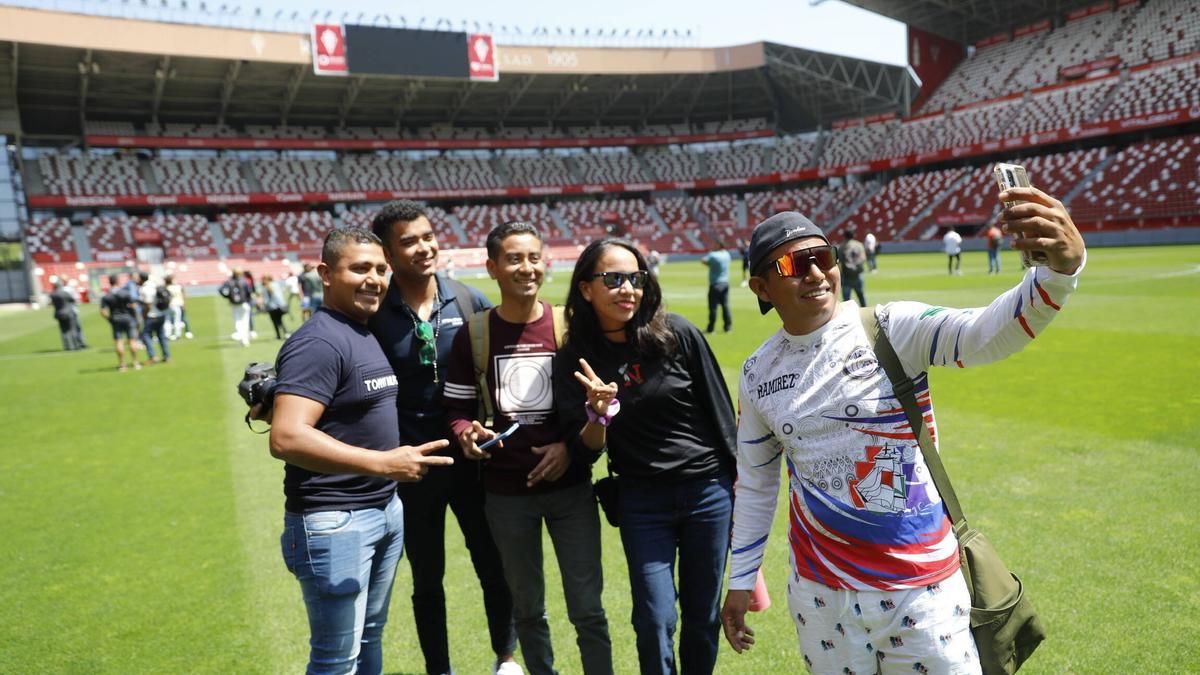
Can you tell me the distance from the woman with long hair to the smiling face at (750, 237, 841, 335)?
0.60m

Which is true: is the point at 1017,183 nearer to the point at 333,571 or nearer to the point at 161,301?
the point at 333,571

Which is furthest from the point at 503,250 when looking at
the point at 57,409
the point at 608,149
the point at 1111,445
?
the point at 608,149

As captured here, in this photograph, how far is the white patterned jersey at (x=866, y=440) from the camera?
1.97m

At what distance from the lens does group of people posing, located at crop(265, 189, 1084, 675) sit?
79.3 inches

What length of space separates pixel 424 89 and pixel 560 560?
5260 centimetres

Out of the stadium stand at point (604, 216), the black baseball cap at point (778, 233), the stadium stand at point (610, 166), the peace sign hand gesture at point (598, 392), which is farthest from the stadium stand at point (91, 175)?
the black baseball cap at point (778, 233)

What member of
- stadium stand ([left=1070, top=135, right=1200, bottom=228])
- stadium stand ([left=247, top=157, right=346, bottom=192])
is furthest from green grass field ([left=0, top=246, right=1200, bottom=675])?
stadium stand ([left=247, top=157, right=346, bottom=192])

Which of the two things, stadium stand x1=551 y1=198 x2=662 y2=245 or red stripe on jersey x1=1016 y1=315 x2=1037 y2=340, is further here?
stadium stand x1=551 y1=198 x2=662 y2=245

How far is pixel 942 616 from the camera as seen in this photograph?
1.96 metres

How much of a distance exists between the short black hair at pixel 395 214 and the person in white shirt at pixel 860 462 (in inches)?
72.7

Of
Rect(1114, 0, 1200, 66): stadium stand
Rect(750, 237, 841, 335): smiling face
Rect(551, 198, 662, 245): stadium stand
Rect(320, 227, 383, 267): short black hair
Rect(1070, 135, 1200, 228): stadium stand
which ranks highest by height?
Rect(1114, 0, 1200, 66): stadium stand

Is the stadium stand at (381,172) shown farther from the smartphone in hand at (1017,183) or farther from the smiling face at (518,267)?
the smartphone in hand at (1017,183)

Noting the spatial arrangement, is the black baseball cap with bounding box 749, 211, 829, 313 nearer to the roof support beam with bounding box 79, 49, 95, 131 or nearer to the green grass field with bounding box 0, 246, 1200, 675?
the green grass field with bounding box 0, 246, 1200, 675

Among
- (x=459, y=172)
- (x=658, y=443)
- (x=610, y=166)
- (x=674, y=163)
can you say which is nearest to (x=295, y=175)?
(x=459, y=172)
